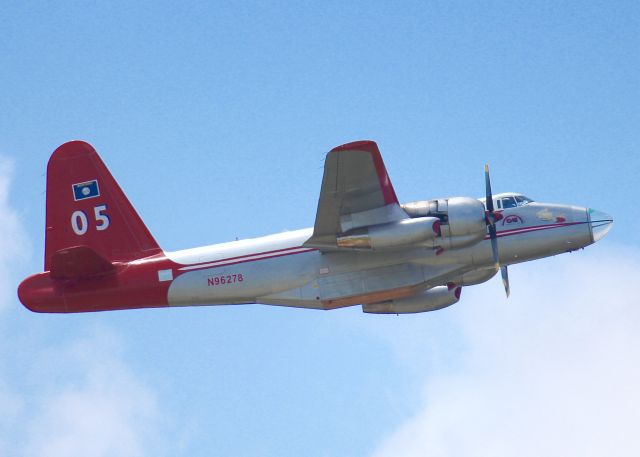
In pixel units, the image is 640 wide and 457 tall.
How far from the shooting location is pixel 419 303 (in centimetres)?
3831

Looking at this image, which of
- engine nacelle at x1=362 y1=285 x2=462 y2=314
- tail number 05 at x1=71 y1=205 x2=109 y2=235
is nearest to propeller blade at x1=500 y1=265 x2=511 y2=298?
engine nacelle at x1=362 y1=285 x2=462 y2=314

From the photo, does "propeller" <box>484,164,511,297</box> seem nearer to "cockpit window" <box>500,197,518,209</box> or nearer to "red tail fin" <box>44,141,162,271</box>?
"cockpit window" <box>500,197,518,209</box>

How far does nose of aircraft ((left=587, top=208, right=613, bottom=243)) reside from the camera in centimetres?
3544

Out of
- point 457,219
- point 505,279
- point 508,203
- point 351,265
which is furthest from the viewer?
point 505,279

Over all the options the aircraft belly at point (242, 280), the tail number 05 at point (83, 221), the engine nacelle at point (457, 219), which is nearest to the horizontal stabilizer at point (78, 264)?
the tail number 05 at point (83, 221)

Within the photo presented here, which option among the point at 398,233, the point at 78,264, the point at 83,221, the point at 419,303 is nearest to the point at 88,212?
the point at 83,221

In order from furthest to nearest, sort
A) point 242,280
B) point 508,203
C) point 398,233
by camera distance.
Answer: point 242,280, point 508,203, point 398,233

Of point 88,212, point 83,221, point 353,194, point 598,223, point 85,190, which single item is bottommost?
point 598,223

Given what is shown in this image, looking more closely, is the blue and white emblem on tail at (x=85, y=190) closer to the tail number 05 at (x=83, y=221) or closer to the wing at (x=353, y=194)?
the tail number 05 at (x=83, y=221)

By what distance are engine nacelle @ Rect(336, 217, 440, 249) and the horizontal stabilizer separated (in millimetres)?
9040

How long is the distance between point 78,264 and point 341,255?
29.9 ft

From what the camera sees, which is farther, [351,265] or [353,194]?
[351,265]

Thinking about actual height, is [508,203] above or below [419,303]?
above

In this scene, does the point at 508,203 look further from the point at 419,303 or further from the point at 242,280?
the point at 242,280
